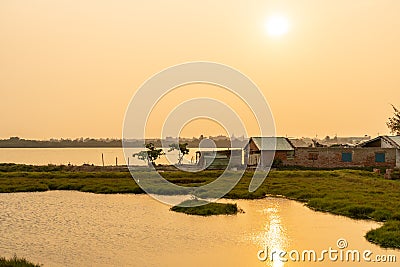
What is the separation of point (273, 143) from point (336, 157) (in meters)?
5.81

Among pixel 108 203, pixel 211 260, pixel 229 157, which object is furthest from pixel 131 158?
pixel 211 260

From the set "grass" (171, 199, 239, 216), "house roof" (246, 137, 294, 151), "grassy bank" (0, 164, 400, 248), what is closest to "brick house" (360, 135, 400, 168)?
"grassy bank" (0, 164, 400, 248)

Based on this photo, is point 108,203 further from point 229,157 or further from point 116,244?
point 229,157

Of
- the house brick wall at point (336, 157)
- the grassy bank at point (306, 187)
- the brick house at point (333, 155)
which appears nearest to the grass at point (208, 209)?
the grassy bank at point (306, 187)

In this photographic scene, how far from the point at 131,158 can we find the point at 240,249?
52030mm

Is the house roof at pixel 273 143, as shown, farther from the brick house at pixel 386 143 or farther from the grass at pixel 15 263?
the grass at pixel 15 263

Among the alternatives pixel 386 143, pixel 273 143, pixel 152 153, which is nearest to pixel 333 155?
pixel 386 143

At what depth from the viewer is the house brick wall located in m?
48.5

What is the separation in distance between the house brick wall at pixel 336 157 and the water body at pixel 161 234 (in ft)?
67.0

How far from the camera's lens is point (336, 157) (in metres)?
49.1

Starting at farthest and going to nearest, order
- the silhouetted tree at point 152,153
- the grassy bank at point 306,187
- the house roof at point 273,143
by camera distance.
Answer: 1. the silhouetted tree at point 152,153
2. the house roof at point 273,143
3. the grassy bank at point 306,187

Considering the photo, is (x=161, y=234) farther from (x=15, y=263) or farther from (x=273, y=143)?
(x=273, y=143)
